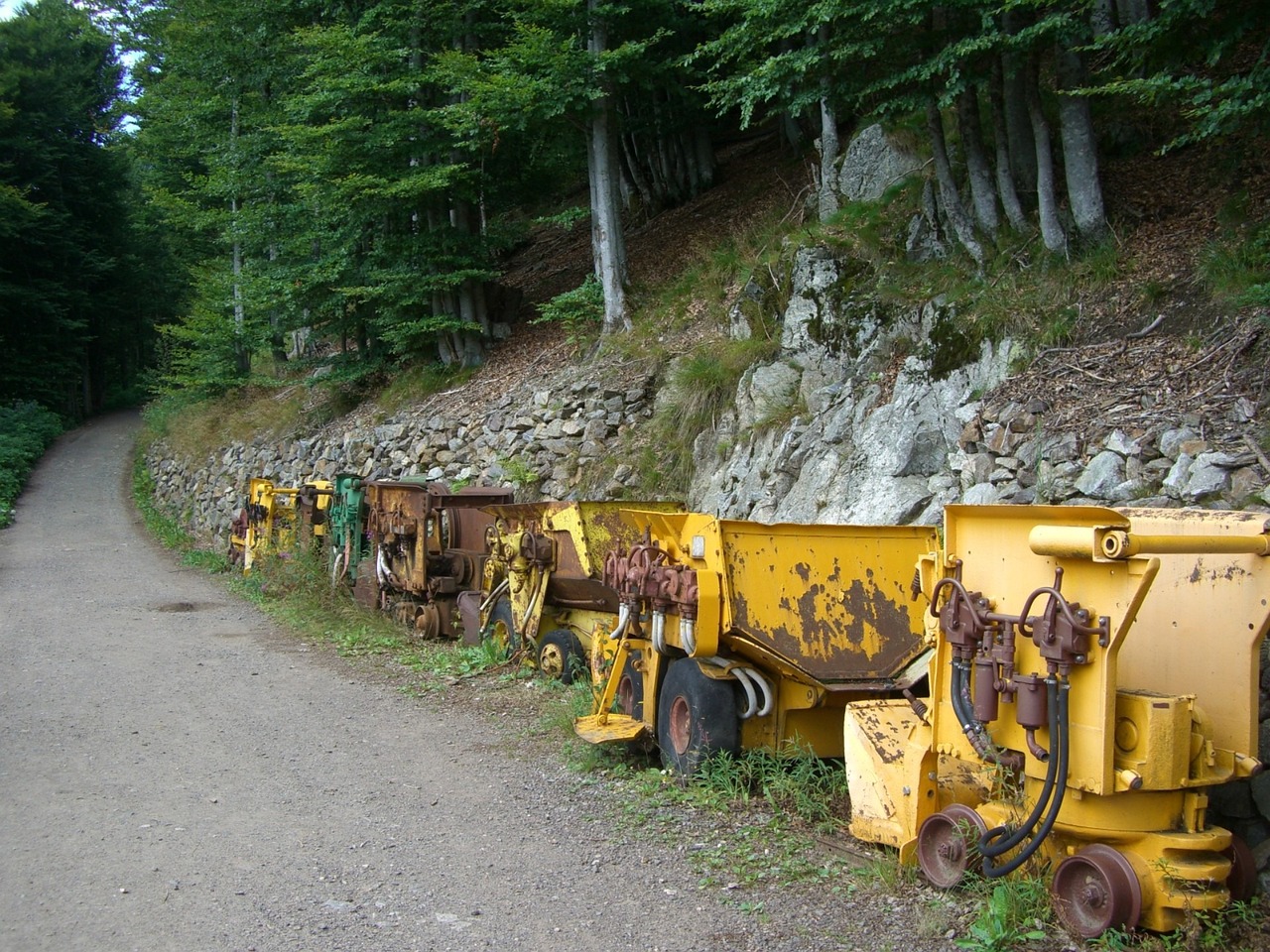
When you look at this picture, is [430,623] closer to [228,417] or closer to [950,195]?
[950,195]

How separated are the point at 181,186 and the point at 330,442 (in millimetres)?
16554

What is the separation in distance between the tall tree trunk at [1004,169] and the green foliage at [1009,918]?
7806 millimetres

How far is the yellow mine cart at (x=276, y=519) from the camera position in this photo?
16.3 meters

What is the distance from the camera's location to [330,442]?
70.7 ft

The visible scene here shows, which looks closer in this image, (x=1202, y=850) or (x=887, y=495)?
(x=1202, y=850)

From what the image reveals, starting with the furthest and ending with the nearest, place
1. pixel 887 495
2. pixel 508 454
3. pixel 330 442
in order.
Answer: pixel 330 442
pixel 508 454
pixel 887 495

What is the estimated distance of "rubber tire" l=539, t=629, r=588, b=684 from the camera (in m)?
9.77

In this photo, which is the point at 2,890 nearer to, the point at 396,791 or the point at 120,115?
the point at 396,791

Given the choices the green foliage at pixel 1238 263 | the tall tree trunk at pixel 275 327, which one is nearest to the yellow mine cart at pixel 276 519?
the tall tree trunk at pixel 275 327

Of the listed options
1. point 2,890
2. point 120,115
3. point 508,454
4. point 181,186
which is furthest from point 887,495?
point 120,115

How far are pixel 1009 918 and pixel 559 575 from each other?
19.6 ft

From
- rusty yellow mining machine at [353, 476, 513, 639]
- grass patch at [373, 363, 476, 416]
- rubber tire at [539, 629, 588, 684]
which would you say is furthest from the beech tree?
rubber tire at [539, 629, 588, 684]

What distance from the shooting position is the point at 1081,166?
33.4 ft

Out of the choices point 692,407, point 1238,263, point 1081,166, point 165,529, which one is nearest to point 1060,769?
point 1238,263
